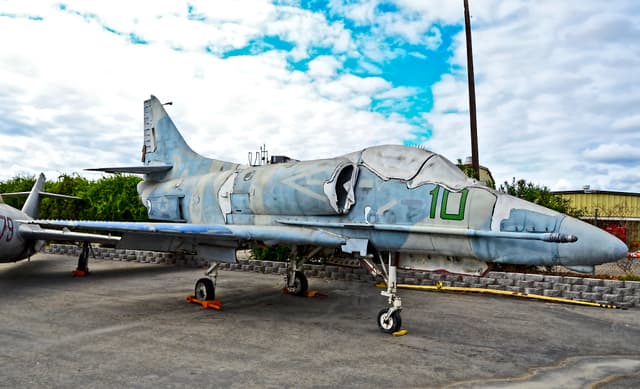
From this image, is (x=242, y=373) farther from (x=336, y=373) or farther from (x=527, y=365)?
(x=527, y=365)

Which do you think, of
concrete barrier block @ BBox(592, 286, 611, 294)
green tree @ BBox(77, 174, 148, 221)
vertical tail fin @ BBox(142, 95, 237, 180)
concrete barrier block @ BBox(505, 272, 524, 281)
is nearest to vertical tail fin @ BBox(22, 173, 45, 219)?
green tree @ BBox(77, 174, 148, 221)

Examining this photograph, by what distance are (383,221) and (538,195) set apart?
8806 mm

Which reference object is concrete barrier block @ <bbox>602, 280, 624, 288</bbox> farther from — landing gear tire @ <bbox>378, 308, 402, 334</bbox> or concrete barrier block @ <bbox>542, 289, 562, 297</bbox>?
landing gear tire @ <bbox>378, 308, 402, 334</bbox>

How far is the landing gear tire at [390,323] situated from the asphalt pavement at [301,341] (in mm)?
161

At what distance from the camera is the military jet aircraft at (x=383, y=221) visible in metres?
6.30

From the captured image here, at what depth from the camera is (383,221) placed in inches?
295

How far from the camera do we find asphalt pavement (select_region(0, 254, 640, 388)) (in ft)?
17.3

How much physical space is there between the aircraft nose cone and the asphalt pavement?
139 centimetres

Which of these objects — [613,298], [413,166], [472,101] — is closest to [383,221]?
[413,166]

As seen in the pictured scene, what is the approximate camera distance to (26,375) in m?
5.16

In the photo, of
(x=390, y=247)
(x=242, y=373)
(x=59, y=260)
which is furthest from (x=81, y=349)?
(x=59, y=260)

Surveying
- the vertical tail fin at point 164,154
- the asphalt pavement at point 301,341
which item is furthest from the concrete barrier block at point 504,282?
the vertical tail fin at point 164,154

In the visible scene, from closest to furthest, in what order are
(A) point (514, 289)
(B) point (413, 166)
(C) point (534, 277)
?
(B) point (413, 166) < (C) point (534, 277) < (A) point (514, 289)

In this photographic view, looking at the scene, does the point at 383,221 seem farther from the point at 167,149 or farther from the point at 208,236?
the point at 167,149
